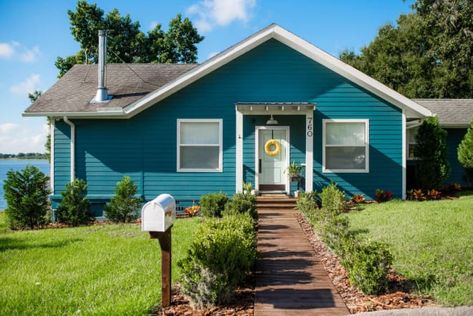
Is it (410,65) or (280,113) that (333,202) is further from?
(410,65)

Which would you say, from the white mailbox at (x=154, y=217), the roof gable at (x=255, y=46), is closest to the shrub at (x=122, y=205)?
the roof gable at (x=255, y=46)

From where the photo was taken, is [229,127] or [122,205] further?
[229,127]

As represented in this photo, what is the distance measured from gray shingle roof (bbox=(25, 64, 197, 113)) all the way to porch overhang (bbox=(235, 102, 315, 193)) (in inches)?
139

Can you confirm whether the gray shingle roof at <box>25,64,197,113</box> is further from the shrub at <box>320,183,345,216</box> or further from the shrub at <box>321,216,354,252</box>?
the shrub at <box>321,216,354,252</box>

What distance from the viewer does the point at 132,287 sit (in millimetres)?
5309

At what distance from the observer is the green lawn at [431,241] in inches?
197

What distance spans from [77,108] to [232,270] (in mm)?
9938

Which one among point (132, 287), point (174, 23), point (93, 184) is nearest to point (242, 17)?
point (93, 184)

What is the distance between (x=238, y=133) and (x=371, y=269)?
28.0 ft

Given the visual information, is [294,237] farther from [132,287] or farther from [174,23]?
[174,23]

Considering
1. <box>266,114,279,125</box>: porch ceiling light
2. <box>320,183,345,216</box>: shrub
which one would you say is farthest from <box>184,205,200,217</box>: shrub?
<box>320,183,345,216</box>: shrub

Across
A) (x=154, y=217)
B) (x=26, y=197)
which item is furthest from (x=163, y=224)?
(x=26, y=197)

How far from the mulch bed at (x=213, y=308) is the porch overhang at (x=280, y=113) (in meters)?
8.07

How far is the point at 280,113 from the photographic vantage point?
12.9 metres
